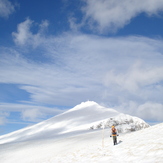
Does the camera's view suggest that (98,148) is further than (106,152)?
Yes

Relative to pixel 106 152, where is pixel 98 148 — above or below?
above

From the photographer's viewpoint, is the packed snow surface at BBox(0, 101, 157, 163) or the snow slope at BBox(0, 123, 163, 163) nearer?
the snow slope at BBox(0, 123, 163, 163)

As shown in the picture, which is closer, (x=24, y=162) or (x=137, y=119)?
(x=24, y=162)

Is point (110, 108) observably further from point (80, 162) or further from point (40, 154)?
point (80, 162)

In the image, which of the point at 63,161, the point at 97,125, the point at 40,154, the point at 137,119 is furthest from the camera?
the point at 97,125

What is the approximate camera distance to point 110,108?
78125 millimetres

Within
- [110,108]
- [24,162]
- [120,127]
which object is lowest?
[24,162]

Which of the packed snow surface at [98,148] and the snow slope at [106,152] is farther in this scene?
the packed snow surface at [98,148]

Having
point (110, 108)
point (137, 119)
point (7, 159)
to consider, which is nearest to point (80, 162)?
point (7, 159)

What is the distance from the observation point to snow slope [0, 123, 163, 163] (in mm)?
13530

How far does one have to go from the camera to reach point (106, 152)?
17.2 meters

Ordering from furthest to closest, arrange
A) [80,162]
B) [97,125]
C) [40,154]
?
1. [97,125]
2. [40,154]
3. [80,162]

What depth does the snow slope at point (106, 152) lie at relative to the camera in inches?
533

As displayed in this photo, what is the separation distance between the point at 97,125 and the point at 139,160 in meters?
30.7
